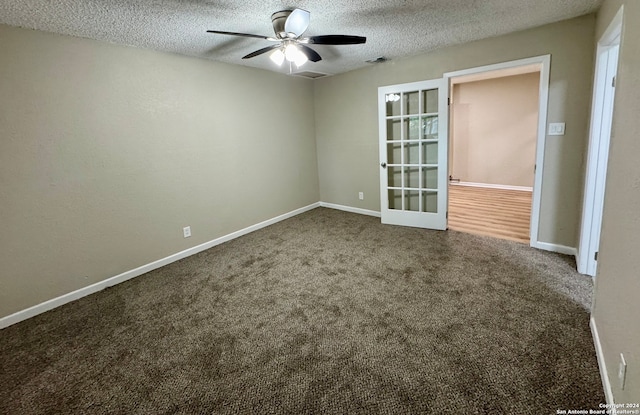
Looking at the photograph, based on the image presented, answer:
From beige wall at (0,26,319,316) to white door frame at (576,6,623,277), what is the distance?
12.3 ft

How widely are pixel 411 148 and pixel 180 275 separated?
3.39 metres

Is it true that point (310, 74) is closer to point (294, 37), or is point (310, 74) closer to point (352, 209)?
point (352, 209)

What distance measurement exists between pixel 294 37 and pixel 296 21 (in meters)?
0.26

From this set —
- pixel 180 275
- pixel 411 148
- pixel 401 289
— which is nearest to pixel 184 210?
pixel 180 275

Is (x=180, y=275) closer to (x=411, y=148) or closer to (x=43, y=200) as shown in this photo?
(x=43, y=200)

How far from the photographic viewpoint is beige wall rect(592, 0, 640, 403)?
4.12 feet

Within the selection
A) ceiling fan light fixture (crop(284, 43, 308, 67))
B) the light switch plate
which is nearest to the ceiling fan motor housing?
ceiling fan light fixture (crop(284, 43, 308, 67))

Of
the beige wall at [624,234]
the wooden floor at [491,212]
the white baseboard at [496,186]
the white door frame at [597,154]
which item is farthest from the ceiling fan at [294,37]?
the white baseboard at [496,186]

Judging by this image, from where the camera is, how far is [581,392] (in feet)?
5.11

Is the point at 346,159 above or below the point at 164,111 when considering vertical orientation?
below

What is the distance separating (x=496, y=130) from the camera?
6301 millimetres

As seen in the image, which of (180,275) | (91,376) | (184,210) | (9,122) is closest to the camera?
(91,376)

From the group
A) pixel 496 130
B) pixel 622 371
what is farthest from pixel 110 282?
pixel 496 130

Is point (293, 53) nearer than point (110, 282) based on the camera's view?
Yes
